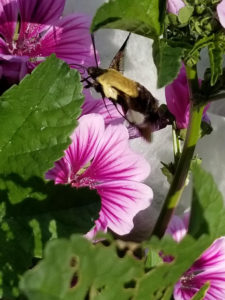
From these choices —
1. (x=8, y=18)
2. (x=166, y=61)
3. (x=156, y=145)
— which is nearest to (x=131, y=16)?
(x=166, y=61)

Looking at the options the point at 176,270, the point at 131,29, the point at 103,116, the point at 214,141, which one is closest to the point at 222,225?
the point at 176,270

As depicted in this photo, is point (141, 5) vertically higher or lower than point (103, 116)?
higher

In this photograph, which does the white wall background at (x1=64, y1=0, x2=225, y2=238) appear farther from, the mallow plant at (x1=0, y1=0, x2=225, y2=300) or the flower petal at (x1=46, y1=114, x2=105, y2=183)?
the flower petal at (x1=46, y1=114, x2=105, y2=183)

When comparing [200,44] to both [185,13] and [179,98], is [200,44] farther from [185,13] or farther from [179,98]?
[179,98]

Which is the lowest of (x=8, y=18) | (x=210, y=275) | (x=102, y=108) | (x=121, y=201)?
(x=210, y=275)

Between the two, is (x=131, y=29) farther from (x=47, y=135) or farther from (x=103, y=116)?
(x=103, y=116)

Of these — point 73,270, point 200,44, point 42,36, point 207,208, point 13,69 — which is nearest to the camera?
point 73,270

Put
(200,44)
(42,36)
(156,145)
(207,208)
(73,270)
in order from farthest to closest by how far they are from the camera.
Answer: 1. (156,145)
2. (42,36)
3. (200,44)
4. (207,208)
5. (73,270)
